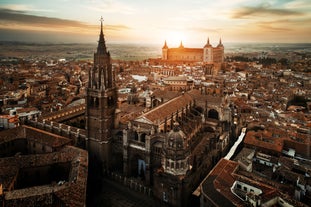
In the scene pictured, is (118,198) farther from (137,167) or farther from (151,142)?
(151,142)

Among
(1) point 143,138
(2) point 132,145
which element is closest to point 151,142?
(1) point 143,138

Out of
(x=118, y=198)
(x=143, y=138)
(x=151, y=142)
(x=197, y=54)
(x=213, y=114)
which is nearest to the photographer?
(x=118, y=198)

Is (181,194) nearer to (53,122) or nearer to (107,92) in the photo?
(107,92)

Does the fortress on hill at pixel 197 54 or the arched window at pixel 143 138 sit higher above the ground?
the fortress on hill at pixel 197 54

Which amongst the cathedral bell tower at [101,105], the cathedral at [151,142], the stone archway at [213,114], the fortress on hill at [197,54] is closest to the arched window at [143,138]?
the cathedral at [151,142]

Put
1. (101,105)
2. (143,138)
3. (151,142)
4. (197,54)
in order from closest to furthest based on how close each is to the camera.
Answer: (151,142) < (143,138) < (101,105) < (197,54)

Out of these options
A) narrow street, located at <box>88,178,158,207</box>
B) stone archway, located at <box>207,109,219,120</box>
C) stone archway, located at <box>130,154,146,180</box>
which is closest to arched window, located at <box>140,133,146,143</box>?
stone archway, located at <box>130,154,146,180</box>

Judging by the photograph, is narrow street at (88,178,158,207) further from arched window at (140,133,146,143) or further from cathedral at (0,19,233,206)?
arched window at (140,133,146,143)

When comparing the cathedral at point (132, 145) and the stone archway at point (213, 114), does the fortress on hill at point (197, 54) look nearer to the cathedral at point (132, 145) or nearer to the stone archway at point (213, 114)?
the stone archway at point (213, 114)
